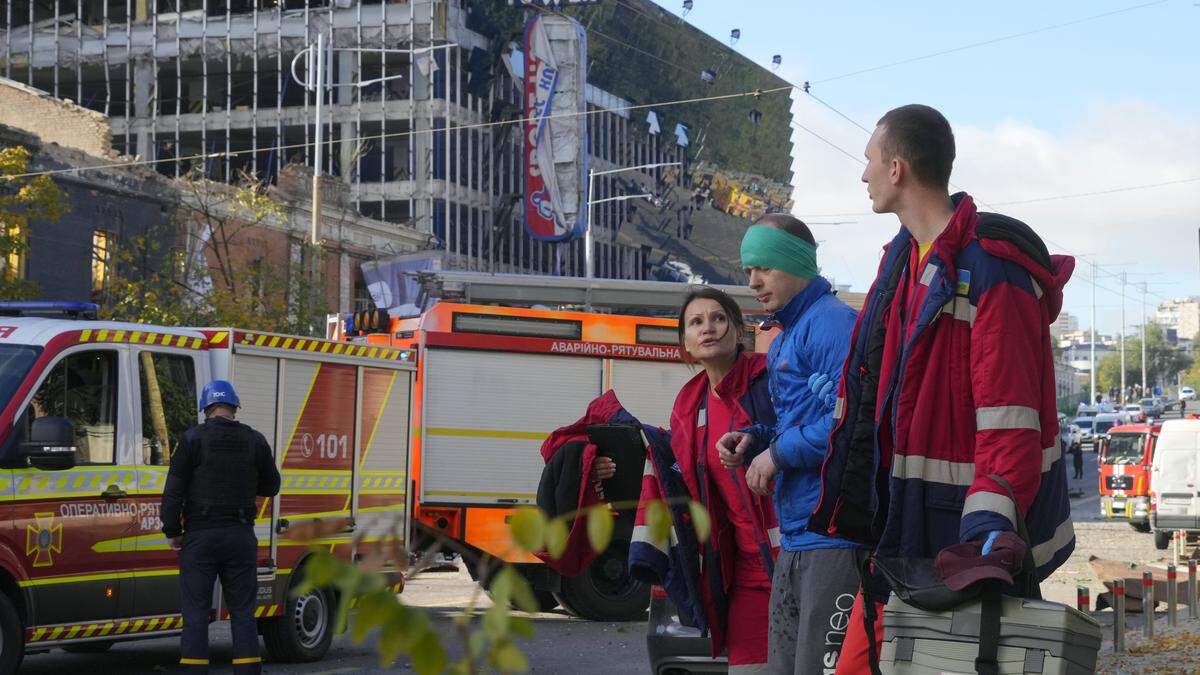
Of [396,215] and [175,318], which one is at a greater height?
[396,215]

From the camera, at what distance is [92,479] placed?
33.1ft

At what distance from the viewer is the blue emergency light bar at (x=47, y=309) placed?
1069 cm

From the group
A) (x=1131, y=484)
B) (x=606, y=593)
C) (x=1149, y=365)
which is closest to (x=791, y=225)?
(x=606, y=593)

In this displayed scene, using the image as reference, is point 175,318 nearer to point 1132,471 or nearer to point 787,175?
point 1132,471

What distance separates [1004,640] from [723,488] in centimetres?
223

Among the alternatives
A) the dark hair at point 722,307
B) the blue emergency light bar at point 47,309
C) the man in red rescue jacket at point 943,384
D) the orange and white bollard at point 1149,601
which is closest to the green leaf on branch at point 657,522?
the man in red rescue jacket at point 943,384

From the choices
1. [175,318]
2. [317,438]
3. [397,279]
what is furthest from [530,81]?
[317,438]

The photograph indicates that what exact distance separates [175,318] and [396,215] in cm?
3334

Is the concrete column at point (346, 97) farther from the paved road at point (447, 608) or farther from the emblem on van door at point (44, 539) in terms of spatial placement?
the emblem on van door at point (44, 539)

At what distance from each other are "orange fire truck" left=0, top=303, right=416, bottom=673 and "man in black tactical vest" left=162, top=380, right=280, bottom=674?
35 centimetres

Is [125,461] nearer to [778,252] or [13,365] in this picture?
[13,365]

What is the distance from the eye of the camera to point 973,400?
361 cm

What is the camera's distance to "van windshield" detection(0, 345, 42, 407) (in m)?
9.75

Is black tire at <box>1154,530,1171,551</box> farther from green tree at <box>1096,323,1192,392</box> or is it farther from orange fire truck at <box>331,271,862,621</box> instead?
green tree at <box>1096,323,1192,392</box>
